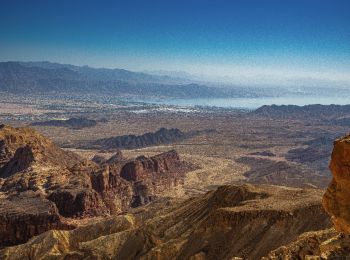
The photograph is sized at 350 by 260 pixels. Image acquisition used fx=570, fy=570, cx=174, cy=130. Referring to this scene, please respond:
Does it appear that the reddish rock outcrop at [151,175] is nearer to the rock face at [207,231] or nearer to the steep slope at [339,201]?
the rock face at [207,231]

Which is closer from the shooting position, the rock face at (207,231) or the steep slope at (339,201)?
the steep slope at (339,201)

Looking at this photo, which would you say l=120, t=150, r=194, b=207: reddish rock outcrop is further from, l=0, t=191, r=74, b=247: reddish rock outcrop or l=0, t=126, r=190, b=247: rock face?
l=0, t=191, r=74, b=247: reddish rock outcrop

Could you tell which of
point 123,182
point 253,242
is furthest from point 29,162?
point 253,242

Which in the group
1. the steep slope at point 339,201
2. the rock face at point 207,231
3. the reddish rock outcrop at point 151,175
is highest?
the steep slope at point 339,201

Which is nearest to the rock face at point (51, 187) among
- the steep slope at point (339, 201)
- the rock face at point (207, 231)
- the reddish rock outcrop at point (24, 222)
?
the reddish rock outcrop at point (24, 222)

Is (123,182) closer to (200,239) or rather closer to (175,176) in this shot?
(175,176)

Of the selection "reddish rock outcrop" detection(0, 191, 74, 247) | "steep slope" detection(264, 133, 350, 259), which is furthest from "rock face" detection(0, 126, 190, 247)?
"steep slope" detection(264, 133, 350, 259)
